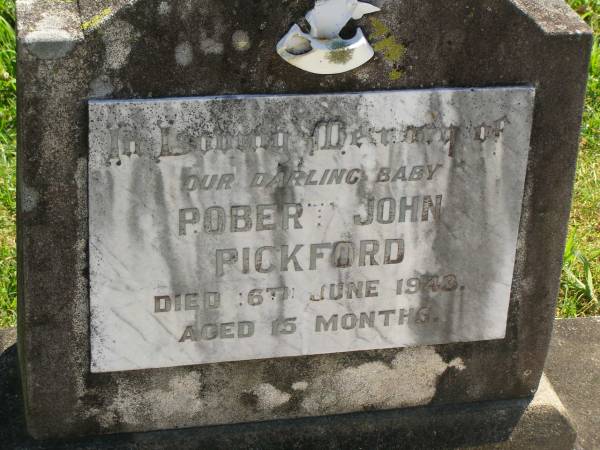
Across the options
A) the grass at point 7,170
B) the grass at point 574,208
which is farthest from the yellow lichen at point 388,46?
the grass at point 7,170

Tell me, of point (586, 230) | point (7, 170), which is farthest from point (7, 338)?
point (586, 230)

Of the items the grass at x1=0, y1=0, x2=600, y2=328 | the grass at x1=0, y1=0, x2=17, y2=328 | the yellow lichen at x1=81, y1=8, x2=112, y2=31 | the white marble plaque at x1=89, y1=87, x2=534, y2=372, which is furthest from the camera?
the grass at x1=0, y1=0, x2=600, y2=328

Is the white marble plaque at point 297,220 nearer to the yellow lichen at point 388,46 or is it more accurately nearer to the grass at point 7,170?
the yellow lichen at point 388,46

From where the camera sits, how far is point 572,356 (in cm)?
350

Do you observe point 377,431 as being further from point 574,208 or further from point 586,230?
point 574,208

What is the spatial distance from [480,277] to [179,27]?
3.60ft

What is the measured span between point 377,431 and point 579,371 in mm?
835

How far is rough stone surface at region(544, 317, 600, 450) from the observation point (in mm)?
3248

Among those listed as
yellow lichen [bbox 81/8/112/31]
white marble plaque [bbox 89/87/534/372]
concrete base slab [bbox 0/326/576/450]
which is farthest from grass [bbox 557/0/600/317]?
yellow lichen [bbox 81/8/112/31]

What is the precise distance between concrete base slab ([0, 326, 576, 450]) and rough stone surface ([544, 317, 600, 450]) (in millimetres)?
123

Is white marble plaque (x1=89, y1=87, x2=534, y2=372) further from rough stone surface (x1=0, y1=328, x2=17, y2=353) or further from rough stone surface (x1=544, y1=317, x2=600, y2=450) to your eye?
rough stone surface (x1=0, y1=328, x2=17, y2=353)

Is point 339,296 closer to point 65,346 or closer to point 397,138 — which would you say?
point 397,138

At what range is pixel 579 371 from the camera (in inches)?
135

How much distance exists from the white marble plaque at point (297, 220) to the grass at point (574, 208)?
1.31m
